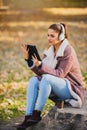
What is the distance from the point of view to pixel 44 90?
6.40m

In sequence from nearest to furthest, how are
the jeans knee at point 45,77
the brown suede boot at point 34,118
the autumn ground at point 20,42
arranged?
the jeans knee at point 45,77, the brown suede boot at point 34,118, the autumn ground at point 20,42

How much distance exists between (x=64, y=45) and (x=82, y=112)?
0.87 meters

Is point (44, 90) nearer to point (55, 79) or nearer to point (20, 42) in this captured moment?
point (55, 79)

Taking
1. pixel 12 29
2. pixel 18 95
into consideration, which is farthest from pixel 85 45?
pixel 18 95

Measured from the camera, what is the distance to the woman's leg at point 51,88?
21.0 ft

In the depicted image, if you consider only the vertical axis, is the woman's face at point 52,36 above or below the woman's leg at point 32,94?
above

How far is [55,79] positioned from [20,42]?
38.0 feet

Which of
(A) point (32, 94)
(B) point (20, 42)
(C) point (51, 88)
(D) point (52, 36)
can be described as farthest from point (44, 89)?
(B) point (20, 42)

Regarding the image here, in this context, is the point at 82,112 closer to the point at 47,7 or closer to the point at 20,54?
the point at 20,54

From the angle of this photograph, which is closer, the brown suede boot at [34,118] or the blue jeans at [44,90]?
the blue jeans at [44,90]

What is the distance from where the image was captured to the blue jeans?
6410 mm

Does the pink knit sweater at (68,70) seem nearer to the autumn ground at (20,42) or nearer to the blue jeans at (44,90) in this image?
the blue jeans at (44,90)

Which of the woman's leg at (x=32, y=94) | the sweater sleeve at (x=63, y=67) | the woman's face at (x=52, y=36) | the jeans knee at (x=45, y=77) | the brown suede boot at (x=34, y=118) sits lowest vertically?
the brown suede boot at (x=34, y=118)

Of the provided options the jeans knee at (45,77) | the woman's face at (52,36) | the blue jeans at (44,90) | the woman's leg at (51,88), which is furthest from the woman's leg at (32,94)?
the woman's face at (52,36)
